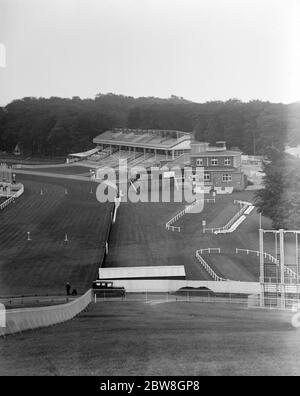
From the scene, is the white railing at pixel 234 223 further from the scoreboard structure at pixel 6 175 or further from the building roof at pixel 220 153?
the scoreboard structure at pixel 6 175

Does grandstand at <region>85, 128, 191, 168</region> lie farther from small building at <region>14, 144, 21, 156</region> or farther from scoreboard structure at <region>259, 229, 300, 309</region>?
scoreboard structure at <region>259, 229, 300, 309</region>

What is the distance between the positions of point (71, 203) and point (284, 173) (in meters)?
3.06

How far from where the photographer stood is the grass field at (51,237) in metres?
8.46

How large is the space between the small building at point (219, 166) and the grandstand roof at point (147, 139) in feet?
0.82

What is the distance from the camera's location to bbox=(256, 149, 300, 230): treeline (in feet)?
32.4

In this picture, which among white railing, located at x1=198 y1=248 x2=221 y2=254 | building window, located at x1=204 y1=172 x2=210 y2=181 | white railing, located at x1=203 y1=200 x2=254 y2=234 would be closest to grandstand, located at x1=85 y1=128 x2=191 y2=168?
building window, located at x1=204 y1=172 x2=210 y2=181

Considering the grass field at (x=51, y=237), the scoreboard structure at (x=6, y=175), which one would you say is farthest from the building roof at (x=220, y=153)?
the scoreboard structure at (x=6, y=175)

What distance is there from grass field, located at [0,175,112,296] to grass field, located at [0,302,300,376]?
1.84 meters

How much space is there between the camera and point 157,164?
12.0 metres

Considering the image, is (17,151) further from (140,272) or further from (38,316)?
(38,316)

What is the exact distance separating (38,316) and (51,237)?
3.65m

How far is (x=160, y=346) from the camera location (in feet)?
17.1

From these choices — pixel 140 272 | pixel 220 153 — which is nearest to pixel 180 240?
pixel 140 272
